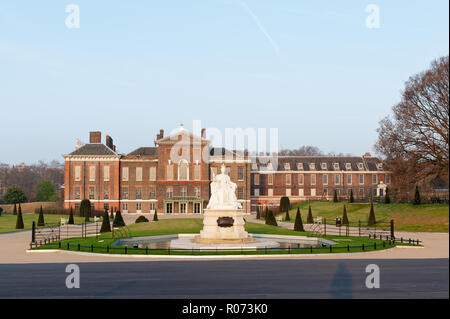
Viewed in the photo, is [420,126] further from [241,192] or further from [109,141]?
[109,141]

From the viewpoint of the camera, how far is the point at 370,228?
40.0m

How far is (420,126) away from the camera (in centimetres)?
4400

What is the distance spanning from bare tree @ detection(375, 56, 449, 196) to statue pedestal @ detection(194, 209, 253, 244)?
2354cm

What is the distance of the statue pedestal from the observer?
25828mm

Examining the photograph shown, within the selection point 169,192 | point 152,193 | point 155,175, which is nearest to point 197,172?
point 169,192

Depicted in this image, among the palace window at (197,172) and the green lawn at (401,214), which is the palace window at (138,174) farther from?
the green lawn at (401,214)

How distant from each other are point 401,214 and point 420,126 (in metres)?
8.96

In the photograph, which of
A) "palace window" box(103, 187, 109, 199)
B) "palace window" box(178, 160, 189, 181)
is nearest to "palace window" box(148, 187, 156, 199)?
"palace window" box(178, 160, 189, 181)

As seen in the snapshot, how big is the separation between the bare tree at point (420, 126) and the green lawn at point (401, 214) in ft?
10.5

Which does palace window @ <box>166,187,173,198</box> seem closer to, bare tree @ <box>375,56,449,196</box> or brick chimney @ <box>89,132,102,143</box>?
brick chimney @ <box>89,132,102,143</box>

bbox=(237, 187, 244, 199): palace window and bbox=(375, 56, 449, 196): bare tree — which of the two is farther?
bbox=(237, 187, 244, 199): palace window

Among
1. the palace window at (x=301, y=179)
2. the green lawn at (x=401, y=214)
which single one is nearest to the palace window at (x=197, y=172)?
the green lawn at (x=401, y=214)
